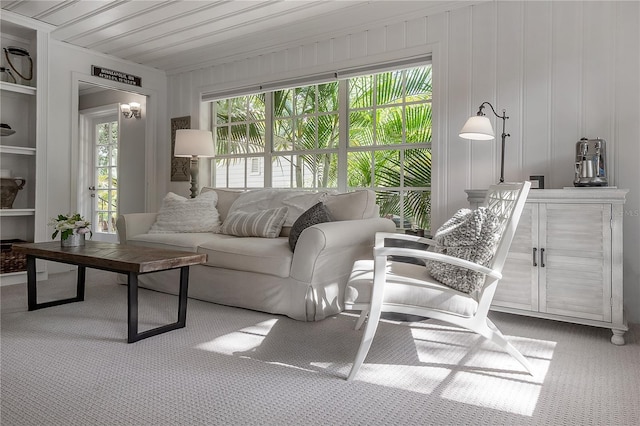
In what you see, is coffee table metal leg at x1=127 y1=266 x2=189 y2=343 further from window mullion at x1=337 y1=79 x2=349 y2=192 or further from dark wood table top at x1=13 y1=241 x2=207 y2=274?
window mullion at x1=337 y1=79 x2=349 y2=192

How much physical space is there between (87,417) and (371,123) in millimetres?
3251

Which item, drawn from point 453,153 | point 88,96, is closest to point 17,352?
point 453,153

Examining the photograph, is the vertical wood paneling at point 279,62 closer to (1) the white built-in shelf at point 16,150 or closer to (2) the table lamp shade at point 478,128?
(2) the table lamp shade at point 478,128

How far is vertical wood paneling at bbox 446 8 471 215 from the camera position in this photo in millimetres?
3393

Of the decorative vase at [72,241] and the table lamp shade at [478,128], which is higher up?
the table lamp shade at [478,128]

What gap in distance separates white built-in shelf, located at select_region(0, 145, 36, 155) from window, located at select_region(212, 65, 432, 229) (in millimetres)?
1870

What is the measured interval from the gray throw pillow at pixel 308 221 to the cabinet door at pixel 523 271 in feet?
4.03

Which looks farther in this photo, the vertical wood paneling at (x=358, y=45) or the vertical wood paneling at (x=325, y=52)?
the vertical wood paneling at (x=325, y=52)

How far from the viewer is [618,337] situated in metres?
2.36

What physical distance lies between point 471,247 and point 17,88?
14.3 feet

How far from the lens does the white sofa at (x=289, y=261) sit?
8.96 feet

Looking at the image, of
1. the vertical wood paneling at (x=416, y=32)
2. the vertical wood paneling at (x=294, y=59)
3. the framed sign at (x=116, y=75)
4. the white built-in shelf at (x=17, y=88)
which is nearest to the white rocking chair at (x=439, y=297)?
the vertical wood paneling at (x=416, y=32)

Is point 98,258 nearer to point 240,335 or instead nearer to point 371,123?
point 240,335

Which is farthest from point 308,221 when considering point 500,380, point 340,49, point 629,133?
point 629,133
